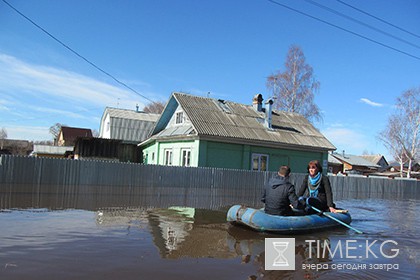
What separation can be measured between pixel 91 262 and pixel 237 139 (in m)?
17.4

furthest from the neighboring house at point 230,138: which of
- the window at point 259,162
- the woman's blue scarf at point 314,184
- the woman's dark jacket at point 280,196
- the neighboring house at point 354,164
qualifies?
the neighboring house at point 354,164

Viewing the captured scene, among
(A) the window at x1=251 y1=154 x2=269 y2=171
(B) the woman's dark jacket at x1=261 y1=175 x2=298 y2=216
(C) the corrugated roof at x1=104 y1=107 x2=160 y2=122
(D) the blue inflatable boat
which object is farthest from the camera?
(C) the corrugated roof at x1=104 y1=107 x2=160 y2=122

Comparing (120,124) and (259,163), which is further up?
(120,124)

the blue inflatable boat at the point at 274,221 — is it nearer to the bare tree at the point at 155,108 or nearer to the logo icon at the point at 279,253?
the logo icon at the point at 279,253

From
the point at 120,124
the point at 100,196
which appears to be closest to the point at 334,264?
the point at 100,196

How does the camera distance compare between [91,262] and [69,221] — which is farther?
[69,221]

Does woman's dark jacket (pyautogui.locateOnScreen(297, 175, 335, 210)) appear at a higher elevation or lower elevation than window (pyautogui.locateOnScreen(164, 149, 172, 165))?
lower

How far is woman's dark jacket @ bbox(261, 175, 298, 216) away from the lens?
8805 mm

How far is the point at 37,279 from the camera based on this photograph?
4980 mm

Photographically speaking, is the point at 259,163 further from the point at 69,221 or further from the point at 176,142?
the point at 69,221

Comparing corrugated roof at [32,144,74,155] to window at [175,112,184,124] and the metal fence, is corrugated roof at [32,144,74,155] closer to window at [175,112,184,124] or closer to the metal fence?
window at [175,112,184,124]

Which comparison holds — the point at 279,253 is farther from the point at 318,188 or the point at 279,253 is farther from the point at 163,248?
the point at 318,188

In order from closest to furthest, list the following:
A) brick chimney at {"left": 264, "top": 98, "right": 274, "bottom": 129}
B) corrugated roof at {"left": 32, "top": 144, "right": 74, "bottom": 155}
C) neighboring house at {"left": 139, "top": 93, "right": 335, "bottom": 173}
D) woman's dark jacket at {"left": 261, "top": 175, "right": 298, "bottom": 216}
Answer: woman's dark jacket at {"left": 261, "top": 175, "right": 298, "bottom": 216} < neighboring house at {"left": 139, "top": 93, "right": 335, "bottom": 173} < brick chimney at {"left": 264, "top": 98, "right": 274, "bottom": 129} < corrugated roof at {"left": 32, "top": 144, "right": 74, "bottom": 155}

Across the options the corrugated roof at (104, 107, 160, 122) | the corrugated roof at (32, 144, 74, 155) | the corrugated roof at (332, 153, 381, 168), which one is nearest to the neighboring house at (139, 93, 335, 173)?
the corrugated roof at (104, 107, 160, 122)
